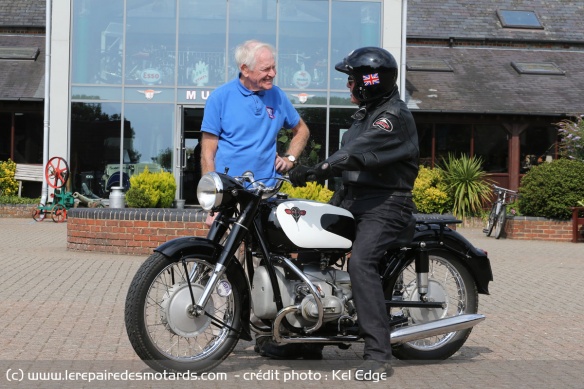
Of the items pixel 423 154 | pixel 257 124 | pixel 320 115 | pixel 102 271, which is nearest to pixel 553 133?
pixel 423 154

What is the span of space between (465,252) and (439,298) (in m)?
0.34

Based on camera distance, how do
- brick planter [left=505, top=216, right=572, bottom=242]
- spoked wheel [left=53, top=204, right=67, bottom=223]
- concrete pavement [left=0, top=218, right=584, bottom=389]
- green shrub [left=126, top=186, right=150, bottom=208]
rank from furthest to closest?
spoked wheel [left=53, top=204, right=67, bottom=223] → brick planter [left=505, top=216, right=572, bottom=242] → green shrub [left=126, top=186, right=150, bottom=208] → concrete pavement [left=0, top=218, right=584, bottom=389]

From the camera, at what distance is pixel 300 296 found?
6.04 meters

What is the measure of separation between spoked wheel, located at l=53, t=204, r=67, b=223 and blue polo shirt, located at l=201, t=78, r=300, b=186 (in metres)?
16.6

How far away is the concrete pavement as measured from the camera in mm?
5938

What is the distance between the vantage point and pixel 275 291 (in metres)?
5.96

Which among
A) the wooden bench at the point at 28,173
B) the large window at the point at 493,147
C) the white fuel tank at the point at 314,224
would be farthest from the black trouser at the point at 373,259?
the large window at the point at 493,147

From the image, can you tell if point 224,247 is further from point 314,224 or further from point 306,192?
point 306,192

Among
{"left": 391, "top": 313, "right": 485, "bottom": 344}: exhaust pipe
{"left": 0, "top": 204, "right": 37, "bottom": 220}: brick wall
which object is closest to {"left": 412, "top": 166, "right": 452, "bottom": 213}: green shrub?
{"left": 0, "top": 204, "right": 37, "bottom": 220}: brick wall

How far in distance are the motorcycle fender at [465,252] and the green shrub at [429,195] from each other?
15700 mm

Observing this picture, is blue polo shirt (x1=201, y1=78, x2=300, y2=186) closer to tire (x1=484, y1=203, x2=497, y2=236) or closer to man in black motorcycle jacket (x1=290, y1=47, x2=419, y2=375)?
man in black motorcycle jacket (x1=290, y1=47, x2=419, y2=375)

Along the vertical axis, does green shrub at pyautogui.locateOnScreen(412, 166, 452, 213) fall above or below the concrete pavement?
above

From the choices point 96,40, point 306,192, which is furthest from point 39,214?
point 306,192

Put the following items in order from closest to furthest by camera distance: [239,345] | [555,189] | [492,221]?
1. [239,345]
2. [555,189]
3. [492,221]
